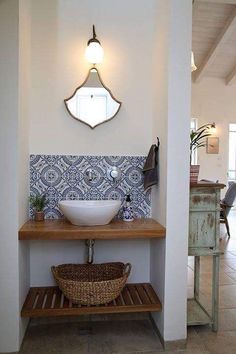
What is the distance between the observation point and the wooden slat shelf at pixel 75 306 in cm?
188

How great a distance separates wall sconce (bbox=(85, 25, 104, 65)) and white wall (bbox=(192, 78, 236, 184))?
18.3 ft

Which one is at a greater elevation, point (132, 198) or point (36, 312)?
point (132, 198)

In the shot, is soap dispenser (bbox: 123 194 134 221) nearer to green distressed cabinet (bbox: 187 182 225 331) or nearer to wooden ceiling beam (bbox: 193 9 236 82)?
green distressed cabinet (bbox: 187 182 225 331)

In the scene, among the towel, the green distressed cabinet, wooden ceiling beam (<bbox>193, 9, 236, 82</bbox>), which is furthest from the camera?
wooden ceiling beam (<bbox>193, 9, 236, 82</bbox>)

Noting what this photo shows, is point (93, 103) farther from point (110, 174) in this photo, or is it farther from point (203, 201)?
point (203, 201)

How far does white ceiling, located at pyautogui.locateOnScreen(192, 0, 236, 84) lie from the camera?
514 cm

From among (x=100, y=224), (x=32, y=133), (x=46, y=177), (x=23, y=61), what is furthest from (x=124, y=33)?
(x=100, y=224)

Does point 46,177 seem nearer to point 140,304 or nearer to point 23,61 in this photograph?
point 23,61

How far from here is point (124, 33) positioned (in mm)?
2287

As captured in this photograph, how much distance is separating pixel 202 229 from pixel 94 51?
1.52 m

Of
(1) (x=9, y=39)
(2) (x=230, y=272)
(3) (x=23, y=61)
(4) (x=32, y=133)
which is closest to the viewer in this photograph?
(1) (x=9, y=39)

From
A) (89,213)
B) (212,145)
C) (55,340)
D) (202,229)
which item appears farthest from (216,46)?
(55,340)

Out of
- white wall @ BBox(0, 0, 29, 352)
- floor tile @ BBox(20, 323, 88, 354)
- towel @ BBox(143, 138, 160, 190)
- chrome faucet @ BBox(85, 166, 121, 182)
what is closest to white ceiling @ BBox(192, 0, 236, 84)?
towel @ BBox(143, 138, 160, 190)

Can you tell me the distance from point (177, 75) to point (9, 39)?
1.08 metres
